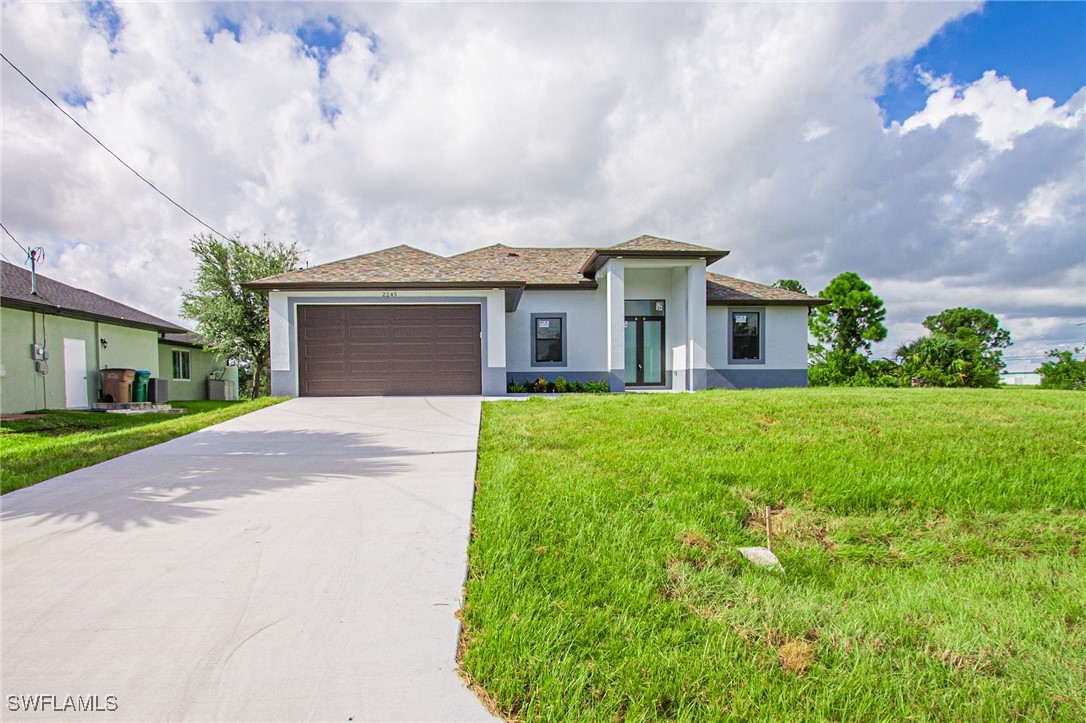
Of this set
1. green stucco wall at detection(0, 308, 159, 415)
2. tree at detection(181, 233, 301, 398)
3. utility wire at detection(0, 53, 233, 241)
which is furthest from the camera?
tree at detection(181, 233, 301, 398)

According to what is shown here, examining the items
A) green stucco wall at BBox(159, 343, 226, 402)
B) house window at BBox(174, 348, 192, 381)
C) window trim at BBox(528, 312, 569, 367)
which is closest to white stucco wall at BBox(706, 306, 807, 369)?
window trim at BBox(528, 312, 569, 367)

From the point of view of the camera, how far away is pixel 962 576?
3.35 m

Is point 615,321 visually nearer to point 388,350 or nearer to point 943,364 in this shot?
point 388,350

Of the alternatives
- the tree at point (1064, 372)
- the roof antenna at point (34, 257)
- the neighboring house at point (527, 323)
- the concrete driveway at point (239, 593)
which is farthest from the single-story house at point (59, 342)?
the tree at point (1064, 372)

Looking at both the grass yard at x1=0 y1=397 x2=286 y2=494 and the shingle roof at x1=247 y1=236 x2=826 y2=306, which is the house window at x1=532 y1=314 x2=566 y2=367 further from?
the grass yard at x1=0 y1=397 x2=286 y2=494

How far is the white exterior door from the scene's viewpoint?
14742 millimetres

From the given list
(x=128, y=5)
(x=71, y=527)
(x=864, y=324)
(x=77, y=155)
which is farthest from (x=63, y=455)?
(x=864, y=324)

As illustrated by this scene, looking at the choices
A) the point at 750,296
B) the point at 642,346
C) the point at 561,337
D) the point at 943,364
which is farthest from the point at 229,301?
the point at 943,364

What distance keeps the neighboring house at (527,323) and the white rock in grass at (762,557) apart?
10155mm

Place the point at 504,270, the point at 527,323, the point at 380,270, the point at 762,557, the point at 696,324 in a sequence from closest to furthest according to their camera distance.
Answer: the point at 762,557 → the point at 380,270 → the point at 696,324 → the point at 527,323 → the point at 504,270

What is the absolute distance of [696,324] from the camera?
14836 mm

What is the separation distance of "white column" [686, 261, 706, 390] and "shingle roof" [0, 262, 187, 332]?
58.6 ft

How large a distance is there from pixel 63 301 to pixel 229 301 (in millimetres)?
5525

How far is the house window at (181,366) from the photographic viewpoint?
74.8 feet
